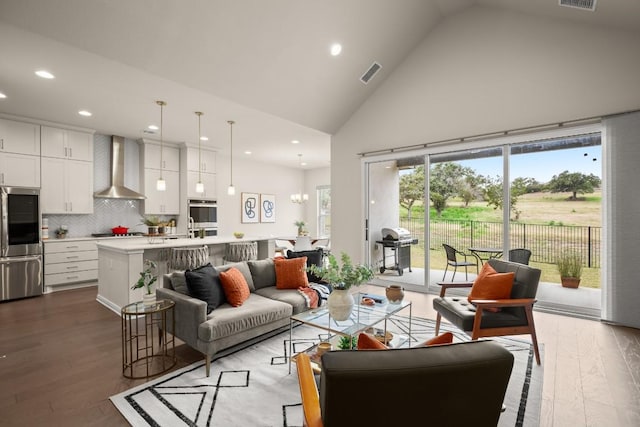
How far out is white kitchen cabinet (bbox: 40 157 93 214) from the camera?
5480mm

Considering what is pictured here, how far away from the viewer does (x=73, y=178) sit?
5793mm

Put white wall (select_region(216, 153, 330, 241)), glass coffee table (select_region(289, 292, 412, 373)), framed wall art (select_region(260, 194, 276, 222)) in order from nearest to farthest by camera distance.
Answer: glass coffee table (select_region(289, 292, 412, 373)), white wall (select_region(216, 153, 330, 241)), framed wall art (select_region(260, 194, 276, 222))

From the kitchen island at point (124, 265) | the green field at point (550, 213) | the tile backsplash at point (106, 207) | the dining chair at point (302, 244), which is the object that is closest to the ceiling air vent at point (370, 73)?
the green field at point (550, 213)

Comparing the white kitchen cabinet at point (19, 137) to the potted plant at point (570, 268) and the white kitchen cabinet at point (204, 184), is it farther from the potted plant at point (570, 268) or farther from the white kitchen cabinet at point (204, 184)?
the potted plant at point (570, 268)

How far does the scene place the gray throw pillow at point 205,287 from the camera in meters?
2.94

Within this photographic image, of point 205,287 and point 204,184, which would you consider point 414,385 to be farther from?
point 204,184

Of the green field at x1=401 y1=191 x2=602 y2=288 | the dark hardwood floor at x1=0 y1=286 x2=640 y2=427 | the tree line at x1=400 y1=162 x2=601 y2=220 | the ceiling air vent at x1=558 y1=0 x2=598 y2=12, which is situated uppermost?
the ceiling air vent at x1=558 y1=0 x2=598 y2=12

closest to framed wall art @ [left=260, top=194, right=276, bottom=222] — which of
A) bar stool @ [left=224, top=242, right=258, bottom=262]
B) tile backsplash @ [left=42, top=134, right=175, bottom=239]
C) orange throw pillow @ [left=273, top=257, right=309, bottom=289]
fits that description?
tile backsplash @ [left=42, top=134, right=175, bottom=239]

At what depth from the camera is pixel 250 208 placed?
911 cm

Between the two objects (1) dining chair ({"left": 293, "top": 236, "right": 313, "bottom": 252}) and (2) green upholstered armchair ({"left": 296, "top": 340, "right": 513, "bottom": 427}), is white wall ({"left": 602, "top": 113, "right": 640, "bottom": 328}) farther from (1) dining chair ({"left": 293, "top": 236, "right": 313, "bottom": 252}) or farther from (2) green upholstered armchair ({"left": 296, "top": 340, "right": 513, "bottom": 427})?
(1) dining chair ({"left": 293, "top": 236, "right": 313, "bottom": 252})

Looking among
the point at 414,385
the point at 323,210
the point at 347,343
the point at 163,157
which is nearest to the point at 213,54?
the point at 347,343

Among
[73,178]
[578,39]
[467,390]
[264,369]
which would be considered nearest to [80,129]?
[73,178]

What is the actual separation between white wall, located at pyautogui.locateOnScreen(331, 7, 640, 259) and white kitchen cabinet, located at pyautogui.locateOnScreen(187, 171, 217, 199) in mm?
3302

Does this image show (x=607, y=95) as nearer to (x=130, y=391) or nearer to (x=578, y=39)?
(x=578, y=39)
